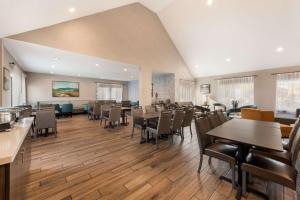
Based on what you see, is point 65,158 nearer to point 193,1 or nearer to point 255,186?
point 255,186

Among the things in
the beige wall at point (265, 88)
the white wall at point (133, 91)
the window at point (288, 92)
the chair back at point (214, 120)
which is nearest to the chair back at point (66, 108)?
the white wall at point (133, 91)

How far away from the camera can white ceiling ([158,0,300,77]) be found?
14.3 ft

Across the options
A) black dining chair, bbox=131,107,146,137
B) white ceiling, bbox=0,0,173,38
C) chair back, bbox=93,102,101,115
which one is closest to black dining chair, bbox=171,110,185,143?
black dining chair, bbox=131,107,146,137

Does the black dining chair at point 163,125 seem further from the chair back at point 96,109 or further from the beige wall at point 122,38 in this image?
the chair back at point 96,109

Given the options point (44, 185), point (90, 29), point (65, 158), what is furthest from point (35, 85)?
point (44, 185)

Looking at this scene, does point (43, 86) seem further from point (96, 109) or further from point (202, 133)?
point (202, 133)

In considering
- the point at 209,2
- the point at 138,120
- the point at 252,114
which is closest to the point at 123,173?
the point at 138,120

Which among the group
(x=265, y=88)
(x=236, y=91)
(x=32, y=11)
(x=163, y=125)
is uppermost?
(x=32, y=11)

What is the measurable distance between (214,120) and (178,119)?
3.36 feet

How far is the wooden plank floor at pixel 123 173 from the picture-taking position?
1808mm

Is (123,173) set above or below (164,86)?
below

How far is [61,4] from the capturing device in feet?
8.28

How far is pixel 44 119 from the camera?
4039 mm

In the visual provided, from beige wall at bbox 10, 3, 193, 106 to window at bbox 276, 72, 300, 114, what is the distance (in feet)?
14.9
